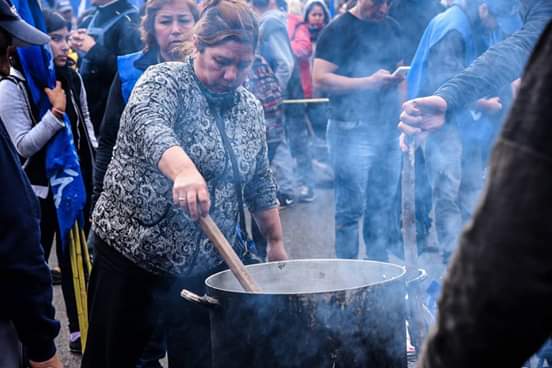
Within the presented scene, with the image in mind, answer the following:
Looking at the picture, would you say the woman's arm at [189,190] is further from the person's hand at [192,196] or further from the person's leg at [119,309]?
the person's leg at [119,309]

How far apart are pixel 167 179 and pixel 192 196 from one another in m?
0.52

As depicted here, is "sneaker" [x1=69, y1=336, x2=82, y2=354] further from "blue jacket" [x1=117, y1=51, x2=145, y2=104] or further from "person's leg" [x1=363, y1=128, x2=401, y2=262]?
"person's leg" [x1=363, y1=128, x2=401, y2=262]

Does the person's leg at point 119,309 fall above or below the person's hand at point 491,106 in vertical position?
below

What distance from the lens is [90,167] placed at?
497 cm

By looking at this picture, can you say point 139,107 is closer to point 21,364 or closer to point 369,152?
point 21,364

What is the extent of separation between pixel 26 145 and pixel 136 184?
1.62m

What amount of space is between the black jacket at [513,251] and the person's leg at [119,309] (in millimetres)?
2148

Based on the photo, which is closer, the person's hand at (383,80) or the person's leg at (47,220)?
the person's leg at (47,220)

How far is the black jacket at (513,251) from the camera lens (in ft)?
3.22

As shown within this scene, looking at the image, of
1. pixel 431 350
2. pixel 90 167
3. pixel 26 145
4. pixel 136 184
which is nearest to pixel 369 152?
pixel 90 167

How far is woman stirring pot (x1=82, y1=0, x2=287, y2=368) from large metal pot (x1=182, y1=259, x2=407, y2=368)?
0.52 meters

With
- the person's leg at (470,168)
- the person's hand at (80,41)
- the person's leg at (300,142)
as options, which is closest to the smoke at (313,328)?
the person's leg at (470,168)

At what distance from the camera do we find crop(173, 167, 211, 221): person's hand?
2.45 meters

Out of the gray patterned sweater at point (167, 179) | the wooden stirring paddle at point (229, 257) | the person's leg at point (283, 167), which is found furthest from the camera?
the person's leg at point (283, 167)
